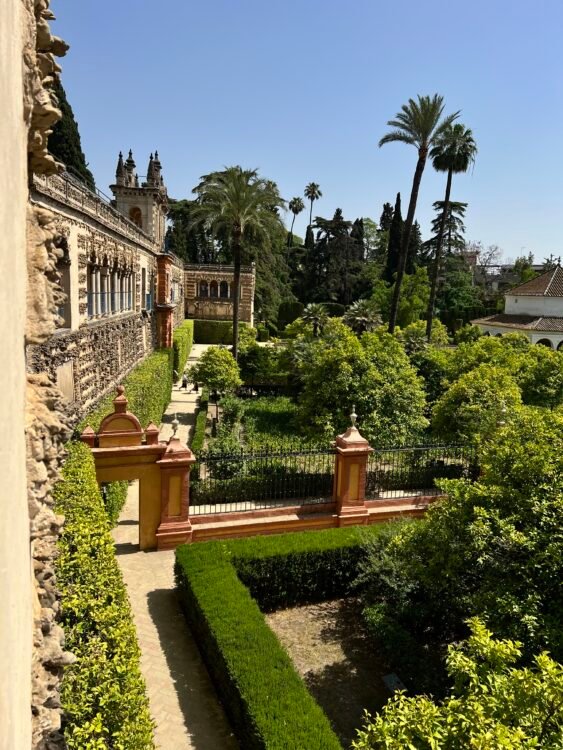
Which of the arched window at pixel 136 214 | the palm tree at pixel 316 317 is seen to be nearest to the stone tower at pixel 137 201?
the arched window at pixel 136 214

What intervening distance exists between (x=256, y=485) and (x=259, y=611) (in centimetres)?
596

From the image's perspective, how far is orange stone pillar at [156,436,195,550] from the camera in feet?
36.3

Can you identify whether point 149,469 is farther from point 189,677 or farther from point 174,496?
point 189,677

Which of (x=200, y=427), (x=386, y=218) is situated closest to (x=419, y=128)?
(x=200, y=427)

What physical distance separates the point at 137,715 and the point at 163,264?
87.7 ft

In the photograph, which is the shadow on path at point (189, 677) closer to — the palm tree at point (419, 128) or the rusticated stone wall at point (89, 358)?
the rusticated stone wall at point (89, 358)

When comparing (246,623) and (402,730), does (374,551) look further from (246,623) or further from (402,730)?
(402,730)

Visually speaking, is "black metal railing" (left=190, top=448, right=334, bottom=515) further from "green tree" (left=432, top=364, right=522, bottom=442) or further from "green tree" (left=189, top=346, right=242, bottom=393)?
"green tree" (left=189, top=346, right=242, bottom=393)

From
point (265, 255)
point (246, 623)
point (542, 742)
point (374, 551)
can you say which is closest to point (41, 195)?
point (246, 623)

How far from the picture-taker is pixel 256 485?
13.7 m

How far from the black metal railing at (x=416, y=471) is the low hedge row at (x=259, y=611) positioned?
4184 mm

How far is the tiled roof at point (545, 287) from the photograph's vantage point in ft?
138

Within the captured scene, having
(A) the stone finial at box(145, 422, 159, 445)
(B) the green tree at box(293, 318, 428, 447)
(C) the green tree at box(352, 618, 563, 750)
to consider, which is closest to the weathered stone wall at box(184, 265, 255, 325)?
(B) the green tree at box(293, 318, 428, 447)

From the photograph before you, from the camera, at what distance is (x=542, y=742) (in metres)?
3.60
